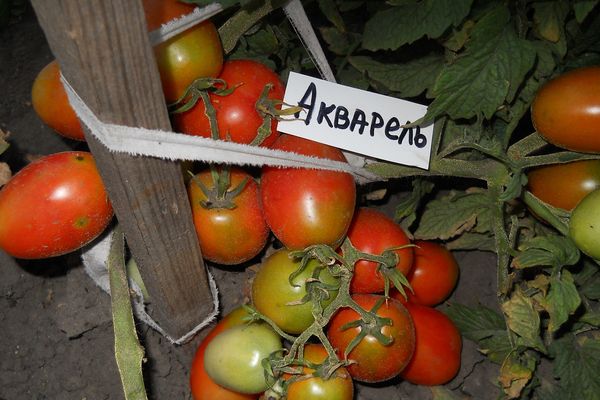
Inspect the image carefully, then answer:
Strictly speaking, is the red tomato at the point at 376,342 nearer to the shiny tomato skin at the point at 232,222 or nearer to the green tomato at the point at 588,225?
the shiny tomato skin at the point at 232,222

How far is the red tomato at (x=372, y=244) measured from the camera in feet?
3.19

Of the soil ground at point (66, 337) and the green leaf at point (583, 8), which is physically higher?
the green leaf at point (583, 8)

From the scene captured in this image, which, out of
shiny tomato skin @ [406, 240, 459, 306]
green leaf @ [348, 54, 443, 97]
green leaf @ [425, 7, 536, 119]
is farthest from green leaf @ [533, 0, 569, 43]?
shiny tomato skin @ [406, 240, 459, 306]

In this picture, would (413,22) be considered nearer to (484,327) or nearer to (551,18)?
(551,18)

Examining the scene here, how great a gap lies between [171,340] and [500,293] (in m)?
0.61

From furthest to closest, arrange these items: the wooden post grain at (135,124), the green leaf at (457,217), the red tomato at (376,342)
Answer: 1. the green leaf at (457,217)
2. the red tomato at (376,342)
3. the wooden post grain at (135,124)

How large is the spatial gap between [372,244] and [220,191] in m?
0.27

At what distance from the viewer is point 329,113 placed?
977mm

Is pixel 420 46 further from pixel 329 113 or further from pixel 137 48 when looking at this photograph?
pixel 137 48

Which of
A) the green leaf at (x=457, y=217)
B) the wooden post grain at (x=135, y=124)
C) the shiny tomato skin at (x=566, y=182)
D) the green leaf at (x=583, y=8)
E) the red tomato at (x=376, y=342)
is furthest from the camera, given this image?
the green leaf at (x=457, y=217)

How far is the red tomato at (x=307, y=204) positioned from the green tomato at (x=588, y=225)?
1.16 ft

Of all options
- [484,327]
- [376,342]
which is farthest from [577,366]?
[376,342]

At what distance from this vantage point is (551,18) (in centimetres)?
96

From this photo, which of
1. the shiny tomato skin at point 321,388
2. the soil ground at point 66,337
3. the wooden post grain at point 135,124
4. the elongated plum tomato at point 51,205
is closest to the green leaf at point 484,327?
the soil ground at point 66,337
